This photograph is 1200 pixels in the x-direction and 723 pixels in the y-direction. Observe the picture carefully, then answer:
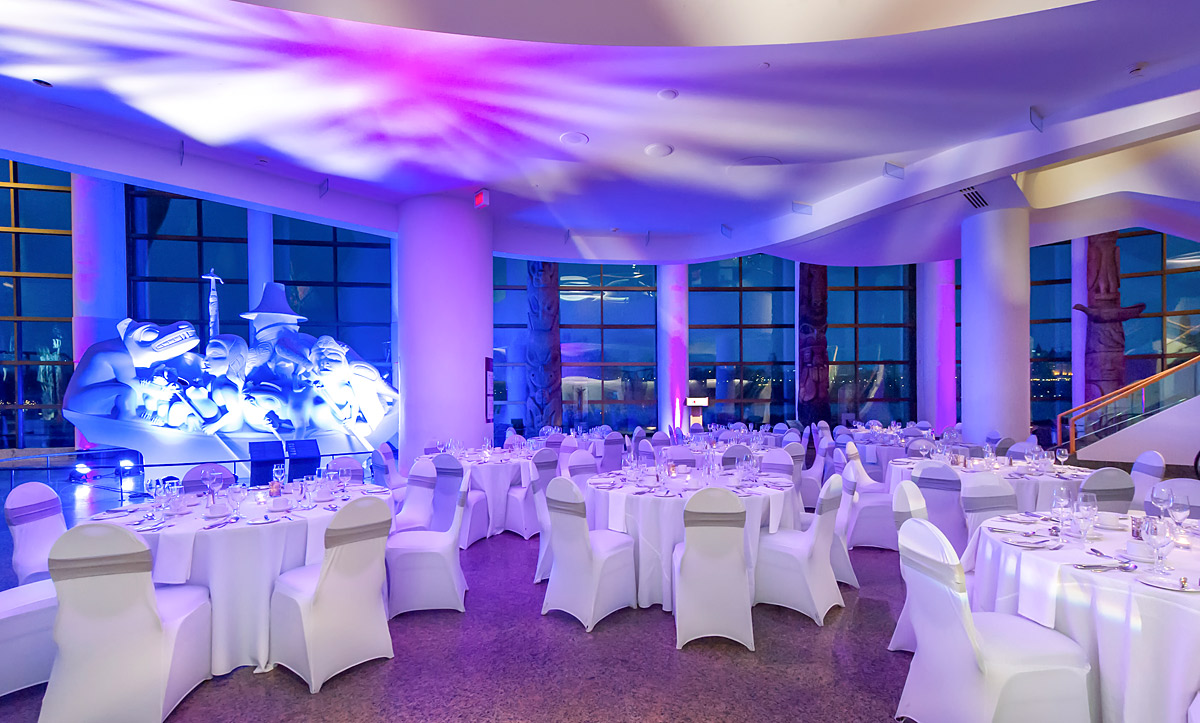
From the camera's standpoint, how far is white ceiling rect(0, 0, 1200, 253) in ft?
15.2

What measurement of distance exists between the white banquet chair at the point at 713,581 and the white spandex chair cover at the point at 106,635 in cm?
293

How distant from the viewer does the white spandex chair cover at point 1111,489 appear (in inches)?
184

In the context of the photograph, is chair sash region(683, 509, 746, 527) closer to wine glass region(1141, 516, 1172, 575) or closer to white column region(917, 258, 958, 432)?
wine glass region(1141, 516, 1172, 575)

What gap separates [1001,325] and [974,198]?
5.95ft

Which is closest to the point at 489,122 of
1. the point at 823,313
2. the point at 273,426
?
the point at 273,426

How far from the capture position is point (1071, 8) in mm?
4316

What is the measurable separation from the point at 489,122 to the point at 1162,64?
6122 millimetres

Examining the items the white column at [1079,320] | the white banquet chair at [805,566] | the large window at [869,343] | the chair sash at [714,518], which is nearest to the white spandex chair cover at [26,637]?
the chair sash at [714,518]

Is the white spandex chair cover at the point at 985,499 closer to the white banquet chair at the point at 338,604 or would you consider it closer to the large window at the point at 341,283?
the white banquet chair at the point at 338,604

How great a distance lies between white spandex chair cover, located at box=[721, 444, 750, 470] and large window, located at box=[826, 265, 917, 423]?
30.1ft

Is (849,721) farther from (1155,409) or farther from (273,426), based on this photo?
(273,426)

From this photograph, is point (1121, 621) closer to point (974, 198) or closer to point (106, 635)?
point (106, 635)

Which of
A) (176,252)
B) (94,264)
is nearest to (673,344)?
(94,264)

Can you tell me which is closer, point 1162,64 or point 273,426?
point 1162,64
